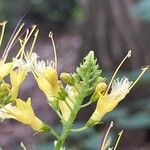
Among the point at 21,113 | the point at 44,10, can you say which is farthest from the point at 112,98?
the point at 44,10

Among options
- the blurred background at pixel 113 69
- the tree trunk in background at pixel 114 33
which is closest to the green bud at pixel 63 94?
the blurred background at pixel 113 69

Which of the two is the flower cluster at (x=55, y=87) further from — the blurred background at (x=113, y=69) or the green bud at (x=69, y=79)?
the blurred background at (x=113, y=69)

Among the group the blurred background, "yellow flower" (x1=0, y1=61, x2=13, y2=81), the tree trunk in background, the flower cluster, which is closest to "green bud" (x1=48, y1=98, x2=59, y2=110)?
the flower cluster

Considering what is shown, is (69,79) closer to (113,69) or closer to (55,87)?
(55,87)

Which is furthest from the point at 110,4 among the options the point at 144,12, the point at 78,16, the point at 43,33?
the point at 43,33

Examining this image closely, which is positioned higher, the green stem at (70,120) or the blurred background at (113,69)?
the green stem at (70,120)
